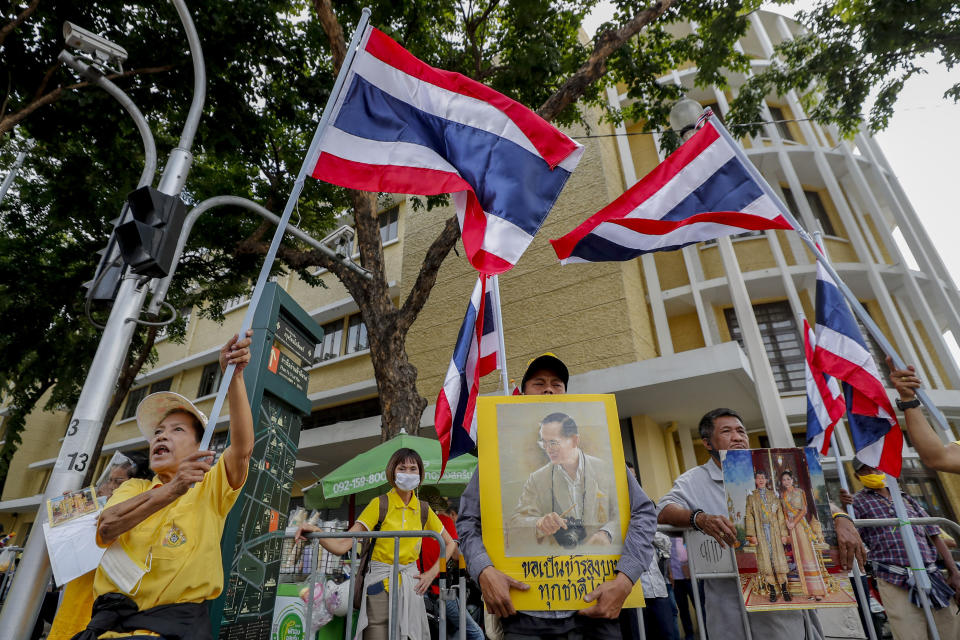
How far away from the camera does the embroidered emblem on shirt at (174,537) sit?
2.25 metres

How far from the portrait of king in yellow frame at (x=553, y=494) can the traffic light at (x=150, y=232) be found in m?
3.23

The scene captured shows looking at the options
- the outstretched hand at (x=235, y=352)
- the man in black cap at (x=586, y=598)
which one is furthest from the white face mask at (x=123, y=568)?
the man in black cap at (x=586, y=598)

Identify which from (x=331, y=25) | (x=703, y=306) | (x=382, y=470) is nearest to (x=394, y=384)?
(x=382, y=470)

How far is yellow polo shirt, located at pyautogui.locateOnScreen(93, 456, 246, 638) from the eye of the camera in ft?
7.07

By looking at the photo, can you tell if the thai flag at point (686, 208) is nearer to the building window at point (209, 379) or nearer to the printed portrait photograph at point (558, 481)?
the printed portrait photograph at point (558, 481)

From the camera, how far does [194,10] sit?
786 cm

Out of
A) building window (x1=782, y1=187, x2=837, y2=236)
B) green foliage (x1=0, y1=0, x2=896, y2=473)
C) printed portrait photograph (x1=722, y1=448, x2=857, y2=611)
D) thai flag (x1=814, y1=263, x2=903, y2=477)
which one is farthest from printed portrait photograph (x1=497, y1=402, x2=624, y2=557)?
building window (x1=782, y1=187, x2=837, y2=236)

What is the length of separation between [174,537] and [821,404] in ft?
21.3

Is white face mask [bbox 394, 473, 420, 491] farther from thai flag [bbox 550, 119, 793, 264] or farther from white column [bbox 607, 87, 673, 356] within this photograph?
white column [bbox 607, 87, 673, 356]

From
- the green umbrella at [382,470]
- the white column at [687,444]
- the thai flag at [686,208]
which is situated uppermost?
the white column at [687,444]

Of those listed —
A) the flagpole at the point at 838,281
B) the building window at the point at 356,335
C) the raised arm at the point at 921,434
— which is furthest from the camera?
the building window at the point at 356,335

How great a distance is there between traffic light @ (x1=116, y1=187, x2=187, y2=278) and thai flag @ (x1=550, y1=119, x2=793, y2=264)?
3.14 metres

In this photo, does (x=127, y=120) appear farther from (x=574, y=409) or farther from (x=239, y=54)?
(x=574, y=409)

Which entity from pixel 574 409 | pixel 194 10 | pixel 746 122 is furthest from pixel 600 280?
pixel 574 409
